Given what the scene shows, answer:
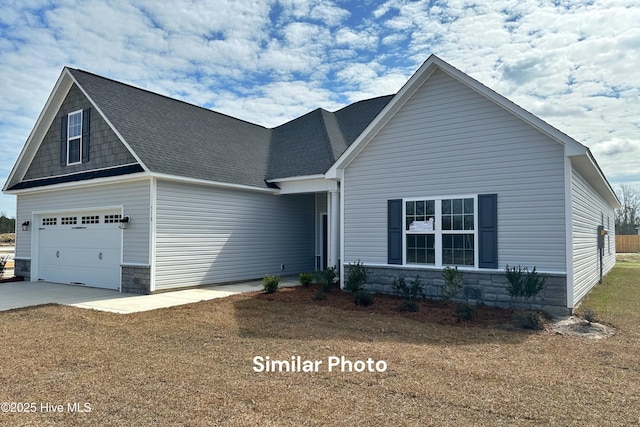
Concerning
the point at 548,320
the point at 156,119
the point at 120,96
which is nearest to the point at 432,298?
the point at 548,320

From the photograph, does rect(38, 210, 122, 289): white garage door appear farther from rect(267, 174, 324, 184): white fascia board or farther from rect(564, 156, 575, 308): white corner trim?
rect(564, 156, 575, 308): white corner trim

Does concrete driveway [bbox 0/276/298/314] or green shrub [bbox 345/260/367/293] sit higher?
green shrub [bbox 345/260/367/293]

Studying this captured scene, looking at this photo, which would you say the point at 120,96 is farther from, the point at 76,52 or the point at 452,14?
the point at 452,14

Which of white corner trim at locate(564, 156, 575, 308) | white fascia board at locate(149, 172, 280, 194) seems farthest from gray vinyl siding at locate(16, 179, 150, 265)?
white corner trim at locate(564, 156, 575, 308)

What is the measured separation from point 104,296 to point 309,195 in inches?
326

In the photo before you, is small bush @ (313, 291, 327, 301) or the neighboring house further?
small bush @ (313, 291, 327, 301)

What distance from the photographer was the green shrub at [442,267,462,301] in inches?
367

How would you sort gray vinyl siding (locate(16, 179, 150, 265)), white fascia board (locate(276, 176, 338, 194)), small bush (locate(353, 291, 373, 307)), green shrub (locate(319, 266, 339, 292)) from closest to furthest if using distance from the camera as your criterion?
small bush (locate(353, 291, 373, 307)), green shrub (locate(319, 266, 339, 292)), gray vinyl siding (locate(16, 179, 150, 265)), white fascia board (locate(276, 176, 338, 194))

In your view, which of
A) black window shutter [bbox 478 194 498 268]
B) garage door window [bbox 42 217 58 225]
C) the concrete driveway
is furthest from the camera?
garage door window [bbox 42 217 58 225]

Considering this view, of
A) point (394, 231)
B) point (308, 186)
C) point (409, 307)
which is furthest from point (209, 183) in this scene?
point (409, 307)

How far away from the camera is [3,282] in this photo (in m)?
14.7

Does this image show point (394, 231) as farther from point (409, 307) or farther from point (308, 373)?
point (308, 373)

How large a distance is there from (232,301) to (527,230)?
22.2 ft

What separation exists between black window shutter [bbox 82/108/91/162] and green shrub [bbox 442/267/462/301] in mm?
11287
